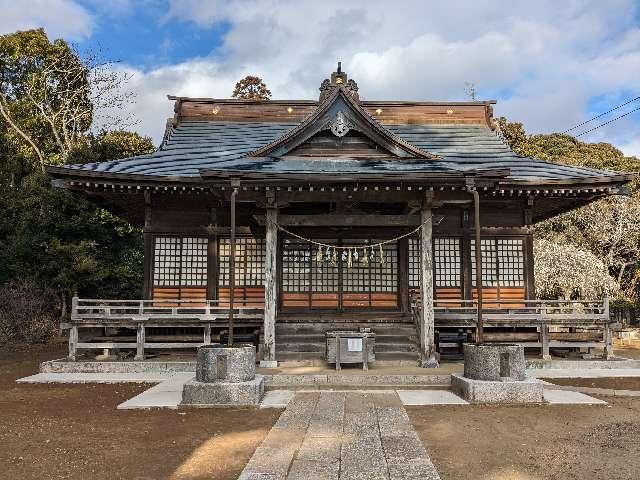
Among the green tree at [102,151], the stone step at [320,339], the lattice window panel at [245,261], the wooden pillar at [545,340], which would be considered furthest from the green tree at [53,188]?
the wooden pillar at [545,340]

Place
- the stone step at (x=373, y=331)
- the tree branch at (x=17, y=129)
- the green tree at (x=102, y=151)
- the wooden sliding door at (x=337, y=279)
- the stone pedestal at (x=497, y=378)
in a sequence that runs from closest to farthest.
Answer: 1. the stone pedestal at (x=497, y=378)
2. the stone step at (x=373, y=331)
3. the wooden sliding door at (x=337, y=279)
4. the green tree at (x=102, y=151)
5. the tree branch at (x=17, y=129)

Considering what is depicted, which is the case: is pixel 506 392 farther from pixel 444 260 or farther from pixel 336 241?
pixel 336 241

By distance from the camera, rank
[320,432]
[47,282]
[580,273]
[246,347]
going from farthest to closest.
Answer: [580,273]
[47,282]
[246,347]
[320,432]

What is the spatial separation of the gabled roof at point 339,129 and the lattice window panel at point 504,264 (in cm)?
393

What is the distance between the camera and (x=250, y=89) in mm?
45688

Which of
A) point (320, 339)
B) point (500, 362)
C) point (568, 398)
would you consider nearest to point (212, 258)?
point (320, 339)

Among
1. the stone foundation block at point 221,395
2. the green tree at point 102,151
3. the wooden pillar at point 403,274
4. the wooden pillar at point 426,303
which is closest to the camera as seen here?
the stone foundation block at point 221,395

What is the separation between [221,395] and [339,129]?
9.27 metres

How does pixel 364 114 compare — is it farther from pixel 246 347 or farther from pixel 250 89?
pixel 250 89

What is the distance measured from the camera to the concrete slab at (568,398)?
363 inches

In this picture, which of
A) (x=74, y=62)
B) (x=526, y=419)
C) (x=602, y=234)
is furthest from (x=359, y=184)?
(x=74, y=62)

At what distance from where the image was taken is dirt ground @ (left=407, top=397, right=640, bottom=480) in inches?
218

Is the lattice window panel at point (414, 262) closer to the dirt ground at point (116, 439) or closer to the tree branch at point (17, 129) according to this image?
the dirt ground at point (116, 439)

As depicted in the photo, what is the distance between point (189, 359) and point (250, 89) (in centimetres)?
3567
